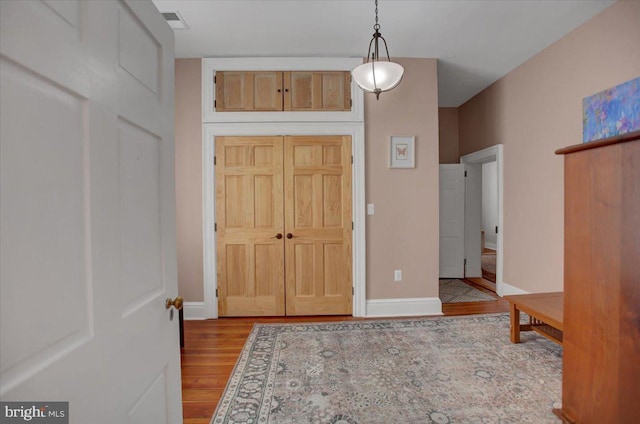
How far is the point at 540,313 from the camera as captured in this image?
2197 millimetres

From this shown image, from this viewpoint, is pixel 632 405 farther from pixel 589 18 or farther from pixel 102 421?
pixel 589 18

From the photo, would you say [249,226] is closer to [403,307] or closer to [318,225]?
[318,225]

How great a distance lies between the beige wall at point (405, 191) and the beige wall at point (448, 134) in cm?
194

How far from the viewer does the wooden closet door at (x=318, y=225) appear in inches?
126

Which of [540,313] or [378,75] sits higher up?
[378,75]

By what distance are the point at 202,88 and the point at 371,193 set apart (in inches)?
84.0

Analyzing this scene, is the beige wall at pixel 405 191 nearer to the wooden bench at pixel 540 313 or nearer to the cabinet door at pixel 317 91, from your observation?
the cabinet door at pixel 317 91

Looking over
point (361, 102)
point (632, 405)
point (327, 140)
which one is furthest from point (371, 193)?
point (632, 405)

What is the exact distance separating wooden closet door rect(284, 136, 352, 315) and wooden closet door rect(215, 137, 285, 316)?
119mm

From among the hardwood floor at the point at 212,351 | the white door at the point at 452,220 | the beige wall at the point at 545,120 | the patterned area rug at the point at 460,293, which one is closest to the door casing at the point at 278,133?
the hardwood floor at the point at 212,351

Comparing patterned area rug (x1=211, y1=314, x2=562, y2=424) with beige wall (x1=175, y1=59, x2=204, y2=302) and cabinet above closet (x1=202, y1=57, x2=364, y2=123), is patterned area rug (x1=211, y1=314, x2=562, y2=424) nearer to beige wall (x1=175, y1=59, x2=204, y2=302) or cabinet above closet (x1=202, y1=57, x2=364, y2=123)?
beige wall (x1=175, y1=59, x2=204, y2=302)

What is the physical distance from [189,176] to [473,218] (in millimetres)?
4218

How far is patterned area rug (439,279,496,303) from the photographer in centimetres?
376

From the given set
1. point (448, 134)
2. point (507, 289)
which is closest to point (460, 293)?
point (507, 289)
